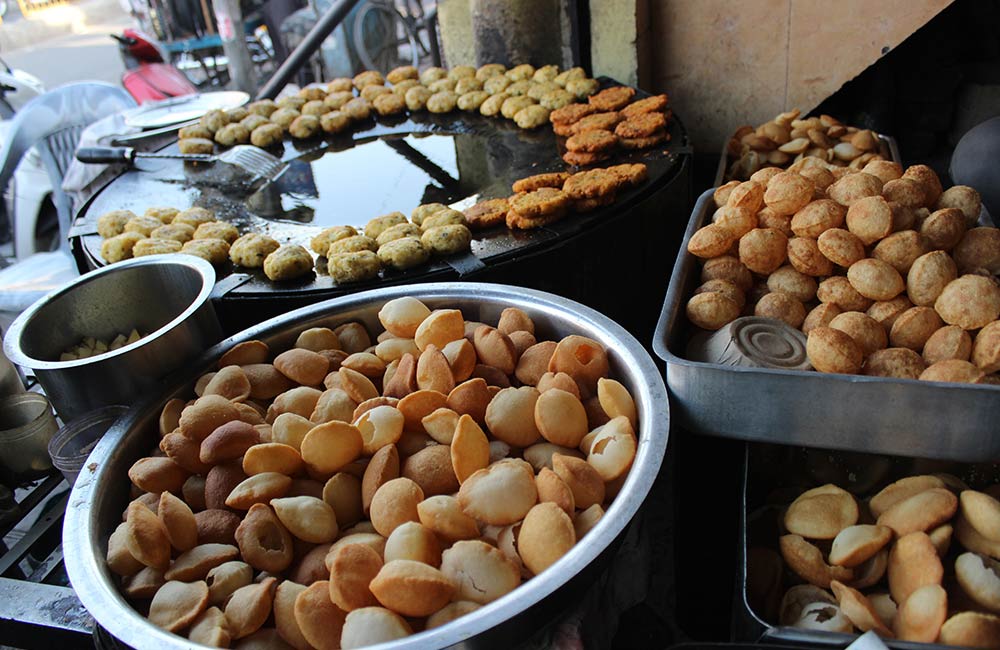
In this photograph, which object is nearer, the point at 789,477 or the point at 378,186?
the point at 789,477

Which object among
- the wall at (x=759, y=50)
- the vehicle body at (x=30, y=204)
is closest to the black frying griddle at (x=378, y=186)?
the wall at (x=759, y=50)

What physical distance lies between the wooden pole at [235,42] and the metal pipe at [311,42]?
3264mm

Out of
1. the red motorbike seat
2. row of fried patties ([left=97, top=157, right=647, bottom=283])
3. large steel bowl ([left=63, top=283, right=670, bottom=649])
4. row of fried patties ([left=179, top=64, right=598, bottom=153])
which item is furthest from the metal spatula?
the red motorbike seat

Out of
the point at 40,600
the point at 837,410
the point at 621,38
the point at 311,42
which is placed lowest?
the point at 40,600

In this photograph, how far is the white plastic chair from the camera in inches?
156

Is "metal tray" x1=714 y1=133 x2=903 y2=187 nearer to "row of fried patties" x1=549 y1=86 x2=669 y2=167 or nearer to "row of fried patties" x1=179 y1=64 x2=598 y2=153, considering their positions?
"row of fried patties" x1=549 y1=86 x2=669 y2=167

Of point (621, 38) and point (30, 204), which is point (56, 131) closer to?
point (30, 204)

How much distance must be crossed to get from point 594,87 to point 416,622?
275 centimetres

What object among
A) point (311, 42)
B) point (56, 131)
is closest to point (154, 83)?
point (56, 131)

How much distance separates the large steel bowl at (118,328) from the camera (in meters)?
1.48

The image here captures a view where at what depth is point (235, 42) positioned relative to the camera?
718cm

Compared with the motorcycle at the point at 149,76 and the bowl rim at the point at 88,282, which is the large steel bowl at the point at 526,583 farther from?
the motorcycle at the point at 149,76

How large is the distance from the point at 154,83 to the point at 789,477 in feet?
19.4

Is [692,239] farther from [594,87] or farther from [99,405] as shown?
[594,87]
